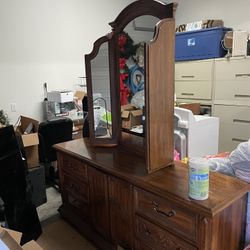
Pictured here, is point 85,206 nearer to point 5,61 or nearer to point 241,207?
point 241,207

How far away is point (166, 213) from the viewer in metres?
1.27

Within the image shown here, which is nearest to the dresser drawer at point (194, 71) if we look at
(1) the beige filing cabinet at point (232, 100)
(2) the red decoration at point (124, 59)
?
(1) the beige filing cabinet at point (232, 100)

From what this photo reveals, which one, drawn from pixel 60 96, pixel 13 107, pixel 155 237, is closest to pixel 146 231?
pixel 155 237

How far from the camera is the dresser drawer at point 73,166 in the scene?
1867 mm

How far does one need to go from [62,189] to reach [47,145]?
0.71 meters

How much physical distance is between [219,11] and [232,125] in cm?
173

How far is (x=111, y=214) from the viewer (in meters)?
1.67

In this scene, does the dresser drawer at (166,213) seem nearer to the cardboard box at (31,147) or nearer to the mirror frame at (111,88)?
the mirror frame at (111,88)

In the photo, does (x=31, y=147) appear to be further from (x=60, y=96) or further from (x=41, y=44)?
(x=41, y=44)

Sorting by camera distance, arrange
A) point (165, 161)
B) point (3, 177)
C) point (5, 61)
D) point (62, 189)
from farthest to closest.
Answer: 1. point (5, 61)
2. point (62, 189)
3. point (3, 177)
4. point (165, 161)

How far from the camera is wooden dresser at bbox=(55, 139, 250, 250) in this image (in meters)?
1.15

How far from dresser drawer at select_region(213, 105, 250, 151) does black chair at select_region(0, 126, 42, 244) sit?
2.67m

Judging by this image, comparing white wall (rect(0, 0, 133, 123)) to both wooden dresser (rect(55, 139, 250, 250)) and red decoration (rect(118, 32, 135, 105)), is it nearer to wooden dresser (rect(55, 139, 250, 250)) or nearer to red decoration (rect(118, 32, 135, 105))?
wooden dresser (rect(55, 139, 250, 250))

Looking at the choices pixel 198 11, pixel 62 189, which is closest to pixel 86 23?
pixel 198 11
